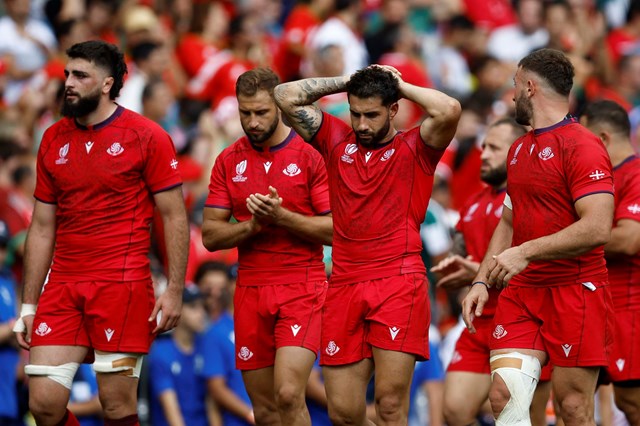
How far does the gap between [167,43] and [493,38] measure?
515 cm

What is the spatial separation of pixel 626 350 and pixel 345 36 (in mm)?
8956

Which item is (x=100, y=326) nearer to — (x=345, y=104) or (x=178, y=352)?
(x=178, y=352)

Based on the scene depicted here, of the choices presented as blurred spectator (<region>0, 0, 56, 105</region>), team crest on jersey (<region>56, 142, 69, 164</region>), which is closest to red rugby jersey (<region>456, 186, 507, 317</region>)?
team crest on jersey (<region>56, 142, 69, 164</region>)

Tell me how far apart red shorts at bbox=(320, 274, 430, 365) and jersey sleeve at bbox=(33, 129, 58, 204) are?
7.70 feet

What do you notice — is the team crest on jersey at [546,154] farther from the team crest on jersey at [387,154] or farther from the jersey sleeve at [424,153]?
the team crest on jersey at [387,154]

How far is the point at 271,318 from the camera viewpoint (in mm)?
10289

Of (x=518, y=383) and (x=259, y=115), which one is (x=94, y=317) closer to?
(x=259, y=115)

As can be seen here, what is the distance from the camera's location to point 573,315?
30.2ft

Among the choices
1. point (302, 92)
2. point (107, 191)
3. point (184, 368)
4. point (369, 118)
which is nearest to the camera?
point (369, 118)

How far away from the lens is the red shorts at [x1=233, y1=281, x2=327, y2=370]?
10.2 m

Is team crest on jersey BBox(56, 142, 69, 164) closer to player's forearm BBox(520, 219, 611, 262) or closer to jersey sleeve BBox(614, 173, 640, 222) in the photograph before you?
player's forearm BBox(520, 219, 611, 262)

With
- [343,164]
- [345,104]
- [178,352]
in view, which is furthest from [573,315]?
[345,104]

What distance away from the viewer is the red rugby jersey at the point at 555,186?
29.7 ft

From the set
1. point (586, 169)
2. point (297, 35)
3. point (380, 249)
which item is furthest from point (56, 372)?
point (297, 35)
